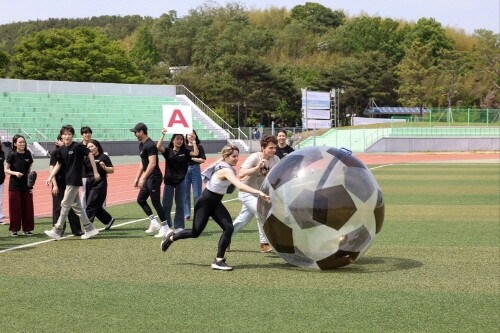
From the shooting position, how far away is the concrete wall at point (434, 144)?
66562 mm

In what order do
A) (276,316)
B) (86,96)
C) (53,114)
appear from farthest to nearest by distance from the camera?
1. (86,96)
2. (53,114)
3. (276,316)

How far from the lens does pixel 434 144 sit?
67125 millimetres

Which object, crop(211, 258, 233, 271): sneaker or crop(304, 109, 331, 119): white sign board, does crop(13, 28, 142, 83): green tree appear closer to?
crop(304, 109, 331, 119): white sign board

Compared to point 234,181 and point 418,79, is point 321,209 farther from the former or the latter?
point 418,79

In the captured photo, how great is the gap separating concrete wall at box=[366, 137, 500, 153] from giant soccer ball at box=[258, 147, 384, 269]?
55950 mm

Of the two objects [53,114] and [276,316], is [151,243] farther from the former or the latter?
[53,114]

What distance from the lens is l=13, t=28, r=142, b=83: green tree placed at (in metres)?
82.9

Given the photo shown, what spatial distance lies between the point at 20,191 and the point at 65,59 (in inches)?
2737

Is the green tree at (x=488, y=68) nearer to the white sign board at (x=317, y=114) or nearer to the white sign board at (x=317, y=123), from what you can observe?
the white sign board at (x=317, y=114)

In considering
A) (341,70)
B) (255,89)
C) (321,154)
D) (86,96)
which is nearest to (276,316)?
(321,154)

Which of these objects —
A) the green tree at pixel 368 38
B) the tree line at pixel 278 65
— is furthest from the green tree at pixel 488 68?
the green tree at pixel 368 38

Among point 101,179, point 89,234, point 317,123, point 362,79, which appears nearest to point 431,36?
point 362,79

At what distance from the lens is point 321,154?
10.8 m

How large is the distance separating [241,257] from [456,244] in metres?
3.58
